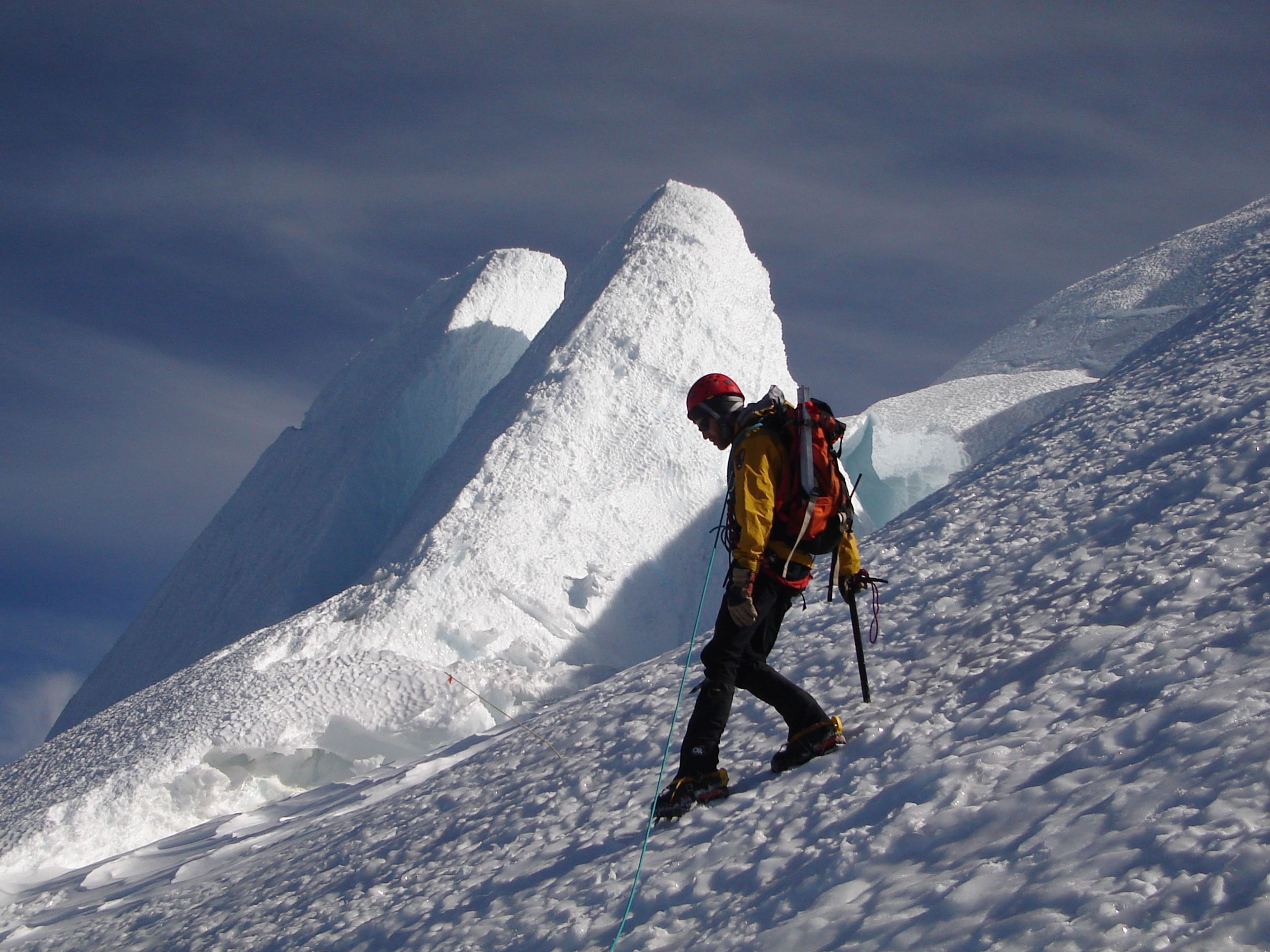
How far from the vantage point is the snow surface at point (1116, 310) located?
52.4 ft

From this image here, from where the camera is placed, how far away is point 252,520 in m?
13.1

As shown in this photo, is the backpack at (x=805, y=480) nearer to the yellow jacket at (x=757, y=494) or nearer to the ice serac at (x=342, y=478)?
the yellow jacket at (x=757, y=494)

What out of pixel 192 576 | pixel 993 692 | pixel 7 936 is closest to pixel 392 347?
pixel 192 576

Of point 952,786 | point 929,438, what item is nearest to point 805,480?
point 952,786

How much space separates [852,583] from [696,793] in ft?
2.68

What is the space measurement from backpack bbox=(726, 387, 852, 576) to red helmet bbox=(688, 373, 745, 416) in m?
0.13

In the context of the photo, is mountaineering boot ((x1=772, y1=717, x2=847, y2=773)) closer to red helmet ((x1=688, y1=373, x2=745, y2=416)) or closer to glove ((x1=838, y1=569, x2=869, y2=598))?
glove ((x1=838, y1=569, x2=869, y2=598))

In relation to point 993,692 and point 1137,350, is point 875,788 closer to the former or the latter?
point 993,692

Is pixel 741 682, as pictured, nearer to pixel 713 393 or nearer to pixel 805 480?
pixel 805 480

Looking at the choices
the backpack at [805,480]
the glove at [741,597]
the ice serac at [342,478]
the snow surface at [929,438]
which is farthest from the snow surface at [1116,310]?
the glove at [741,597]

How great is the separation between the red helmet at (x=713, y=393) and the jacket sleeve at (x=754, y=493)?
8.2 inches

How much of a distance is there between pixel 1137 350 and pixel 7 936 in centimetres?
691

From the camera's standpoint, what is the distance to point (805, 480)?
9.62 feet

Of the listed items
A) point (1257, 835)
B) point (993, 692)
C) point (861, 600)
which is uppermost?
point (861, 600)
